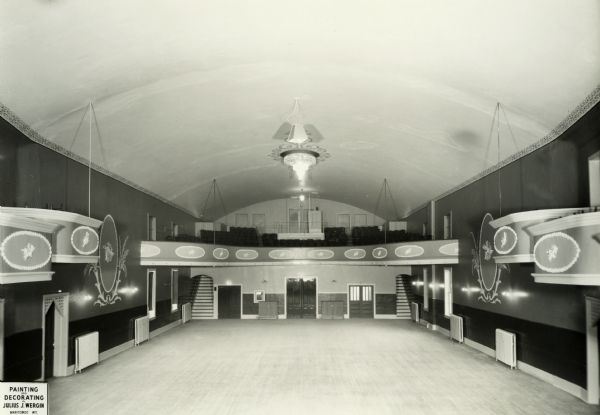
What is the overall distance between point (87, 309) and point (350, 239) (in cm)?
1428

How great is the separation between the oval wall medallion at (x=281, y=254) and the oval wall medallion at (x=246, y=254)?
673 millimetres

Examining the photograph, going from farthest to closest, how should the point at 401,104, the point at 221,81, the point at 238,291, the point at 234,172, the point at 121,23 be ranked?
1. the point at 238,291
2. the point at 234,172
3. the point at 401,104
4. the point at 221,81
5. the point at 121,23

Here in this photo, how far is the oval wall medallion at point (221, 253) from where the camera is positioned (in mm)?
16516

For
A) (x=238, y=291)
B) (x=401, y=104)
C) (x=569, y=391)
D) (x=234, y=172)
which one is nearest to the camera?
(x=569, y=391)

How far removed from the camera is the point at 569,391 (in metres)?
8.03

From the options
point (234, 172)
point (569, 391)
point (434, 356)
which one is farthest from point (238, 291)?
point (569, 391)

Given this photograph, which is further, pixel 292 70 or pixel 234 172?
pixel 234 172

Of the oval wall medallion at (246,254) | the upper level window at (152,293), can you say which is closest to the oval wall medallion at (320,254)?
the oval wall medallion at (246,254)

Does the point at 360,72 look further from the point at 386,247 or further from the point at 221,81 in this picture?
the point at 386,247

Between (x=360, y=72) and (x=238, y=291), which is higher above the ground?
(x=360, y=72)

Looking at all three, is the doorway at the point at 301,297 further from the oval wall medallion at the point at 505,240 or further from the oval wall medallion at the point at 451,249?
the oval wall medallion at the point at 505,240

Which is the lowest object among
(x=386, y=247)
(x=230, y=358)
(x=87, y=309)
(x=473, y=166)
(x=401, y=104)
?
(x=230, y=358)

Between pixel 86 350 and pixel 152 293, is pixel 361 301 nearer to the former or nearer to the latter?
pixel 152 293

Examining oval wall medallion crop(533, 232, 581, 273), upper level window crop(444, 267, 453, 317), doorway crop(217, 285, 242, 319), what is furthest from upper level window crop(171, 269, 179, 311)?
oval wall medallion crop(533, 232, 581, 273)
